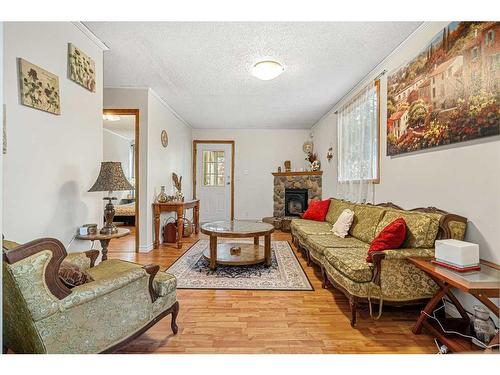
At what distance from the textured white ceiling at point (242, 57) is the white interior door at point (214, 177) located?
7.17 ft

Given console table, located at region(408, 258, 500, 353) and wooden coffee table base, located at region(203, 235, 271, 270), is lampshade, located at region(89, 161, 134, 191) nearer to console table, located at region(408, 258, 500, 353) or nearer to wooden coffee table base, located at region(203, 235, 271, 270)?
wooden coffee table base, located at region(203, 235, 271, 270)

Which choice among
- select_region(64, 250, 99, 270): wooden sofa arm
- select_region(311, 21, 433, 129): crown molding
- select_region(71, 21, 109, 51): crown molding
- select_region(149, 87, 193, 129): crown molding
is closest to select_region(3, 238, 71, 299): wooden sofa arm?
select_region(64, 250, 99, 270): wooden sofa arm

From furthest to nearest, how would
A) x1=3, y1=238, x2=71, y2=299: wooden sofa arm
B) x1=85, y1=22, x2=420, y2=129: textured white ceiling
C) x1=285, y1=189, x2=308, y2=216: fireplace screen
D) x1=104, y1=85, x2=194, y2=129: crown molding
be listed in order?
x1=285, y1=189, x2=308, y2=216: fireplace screen → x1=104, y1=85, x2=194, y2=129: crown molding → x1=85, y1=22, x2=420, y2=129: textured white ceiling → x1=3, y1=238, x2=71, y2=299: wooden sofa arm

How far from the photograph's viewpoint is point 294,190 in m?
6.33

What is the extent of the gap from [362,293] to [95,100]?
3.21 meters

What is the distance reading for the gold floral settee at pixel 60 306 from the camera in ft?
3.67

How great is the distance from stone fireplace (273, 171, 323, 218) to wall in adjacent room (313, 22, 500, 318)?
2.82m

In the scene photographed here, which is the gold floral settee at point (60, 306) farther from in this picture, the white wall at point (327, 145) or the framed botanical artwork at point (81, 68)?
the white wall at point (327, 145)

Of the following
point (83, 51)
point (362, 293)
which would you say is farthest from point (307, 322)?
point (83, 51)

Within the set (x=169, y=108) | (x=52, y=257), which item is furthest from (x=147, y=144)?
(x=52, y=257)

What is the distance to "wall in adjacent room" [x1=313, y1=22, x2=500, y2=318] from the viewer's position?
68.8 inches

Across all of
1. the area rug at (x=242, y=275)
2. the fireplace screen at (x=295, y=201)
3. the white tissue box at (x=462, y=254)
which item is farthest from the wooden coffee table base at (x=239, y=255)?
the fireplace screen at (x=295, y=201)

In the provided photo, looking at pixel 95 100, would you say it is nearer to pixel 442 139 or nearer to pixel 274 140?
pixel 442 139
